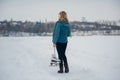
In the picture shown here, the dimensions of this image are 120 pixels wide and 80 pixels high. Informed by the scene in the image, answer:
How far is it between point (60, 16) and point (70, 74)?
133 cm

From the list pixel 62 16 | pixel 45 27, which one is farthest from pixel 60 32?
pixel 45 27

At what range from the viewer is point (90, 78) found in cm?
588

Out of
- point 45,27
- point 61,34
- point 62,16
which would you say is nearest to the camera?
point 62,16

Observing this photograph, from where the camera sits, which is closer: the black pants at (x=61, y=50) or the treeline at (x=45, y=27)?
the black pants at (x=61, y=50)

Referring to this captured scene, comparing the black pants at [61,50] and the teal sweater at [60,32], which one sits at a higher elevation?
the teal sweater at [60,32]

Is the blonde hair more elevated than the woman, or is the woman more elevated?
the blonde hair

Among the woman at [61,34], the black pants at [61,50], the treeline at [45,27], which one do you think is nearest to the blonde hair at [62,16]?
the woman at [61,34]

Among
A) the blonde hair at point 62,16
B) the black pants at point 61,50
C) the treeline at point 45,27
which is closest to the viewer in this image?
the blonde hair at point 62,16

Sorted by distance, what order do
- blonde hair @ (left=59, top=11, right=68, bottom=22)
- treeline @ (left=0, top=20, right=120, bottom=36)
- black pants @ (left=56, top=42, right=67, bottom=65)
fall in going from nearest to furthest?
blonde hair @ (left=59, top=11, right=68, bottom=22) < black pants @ (left=56, top=42, right=67, bottom=65) < treeline @ (left=0, top=20, right=120, bottom=36)

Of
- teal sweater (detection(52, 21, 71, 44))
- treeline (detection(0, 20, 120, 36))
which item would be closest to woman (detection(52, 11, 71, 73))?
teal sweater (detection(52, 21, 71, 44))

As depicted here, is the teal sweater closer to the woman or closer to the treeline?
the woman

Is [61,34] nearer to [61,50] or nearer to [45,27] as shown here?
[61,50]

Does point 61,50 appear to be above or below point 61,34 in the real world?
below

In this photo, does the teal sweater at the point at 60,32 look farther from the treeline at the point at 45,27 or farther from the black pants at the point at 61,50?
the treeline at the point at 45,27
